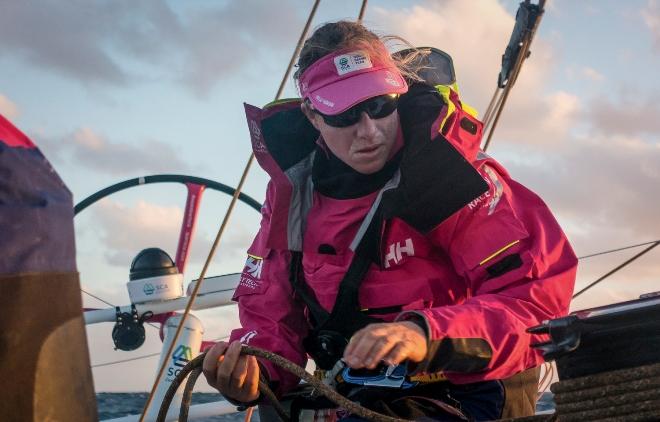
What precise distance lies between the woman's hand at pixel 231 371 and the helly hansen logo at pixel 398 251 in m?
0.41

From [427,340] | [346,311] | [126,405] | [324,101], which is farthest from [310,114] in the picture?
[126,405]

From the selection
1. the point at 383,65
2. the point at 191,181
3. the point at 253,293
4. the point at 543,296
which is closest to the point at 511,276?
the point at 543,296

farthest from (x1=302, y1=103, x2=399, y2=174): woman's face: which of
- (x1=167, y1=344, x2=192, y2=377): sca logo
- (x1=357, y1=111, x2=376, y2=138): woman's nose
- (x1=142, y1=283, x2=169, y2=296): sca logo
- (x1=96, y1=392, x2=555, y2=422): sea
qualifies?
(x1=96, y1=392, x2=555, y2=422): sea

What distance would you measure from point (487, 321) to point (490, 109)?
173 centimetres

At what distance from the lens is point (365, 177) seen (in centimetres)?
247

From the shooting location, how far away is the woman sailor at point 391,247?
2.09 m

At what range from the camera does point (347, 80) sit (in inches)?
95.0

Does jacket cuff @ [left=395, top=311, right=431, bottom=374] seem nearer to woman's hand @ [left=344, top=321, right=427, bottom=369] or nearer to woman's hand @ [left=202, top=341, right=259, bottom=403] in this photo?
woman's hand @ [left=344, top=321, right=427, bottom=369]

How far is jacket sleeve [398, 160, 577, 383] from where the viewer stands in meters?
1.89

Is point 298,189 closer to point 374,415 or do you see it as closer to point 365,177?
point 365,177

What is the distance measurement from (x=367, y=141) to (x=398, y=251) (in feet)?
0.94

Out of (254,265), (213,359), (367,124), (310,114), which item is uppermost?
(310,114)

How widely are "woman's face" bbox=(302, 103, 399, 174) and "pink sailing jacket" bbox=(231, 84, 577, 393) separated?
6 cm

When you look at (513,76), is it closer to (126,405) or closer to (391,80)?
(391,80)
